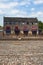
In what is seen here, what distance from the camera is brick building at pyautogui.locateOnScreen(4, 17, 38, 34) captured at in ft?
222

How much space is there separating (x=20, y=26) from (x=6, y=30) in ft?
20.6

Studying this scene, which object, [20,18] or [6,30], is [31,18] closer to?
[20,18]

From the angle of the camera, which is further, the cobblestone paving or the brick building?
the brick building

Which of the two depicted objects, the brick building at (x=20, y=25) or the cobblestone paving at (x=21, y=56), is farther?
the brick building at (x=20, y=25)

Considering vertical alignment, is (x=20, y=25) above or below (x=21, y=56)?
below

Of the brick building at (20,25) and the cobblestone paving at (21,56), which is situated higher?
the cobblestone paving at (21,56)

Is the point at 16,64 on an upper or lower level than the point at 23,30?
upper

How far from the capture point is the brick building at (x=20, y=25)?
222ft

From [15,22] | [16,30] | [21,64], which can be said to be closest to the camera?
[21,64]

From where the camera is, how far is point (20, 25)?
70688 mm

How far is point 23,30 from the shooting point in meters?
67.6

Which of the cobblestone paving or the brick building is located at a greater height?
the cobblestone paving

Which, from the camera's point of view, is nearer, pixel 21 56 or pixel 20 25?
pixel 21 56

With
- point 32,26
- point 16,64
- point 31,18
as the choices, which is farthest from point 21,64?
point 31,18
